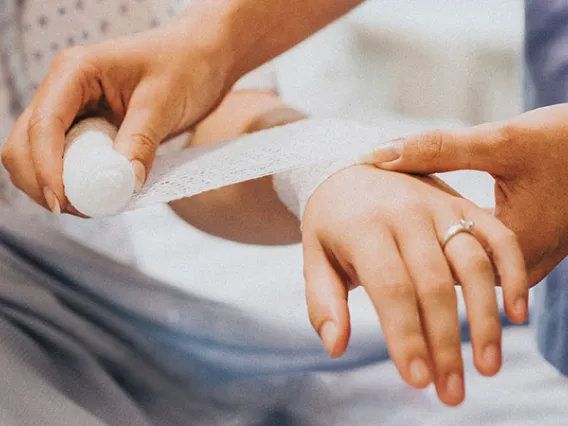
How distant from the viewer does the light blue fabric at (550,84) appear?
12.8 inches

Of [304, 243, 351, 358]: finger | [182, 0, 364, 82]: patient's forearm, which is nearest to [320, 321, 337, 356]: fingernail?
[304, 243, 351, 358]: finger

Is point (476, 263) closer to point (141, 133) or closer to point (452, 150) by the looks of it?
point (452, 150)

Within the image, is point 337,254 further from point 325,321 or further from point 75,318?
point 75,318

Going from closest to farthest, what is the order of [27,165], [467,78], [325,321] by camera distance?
[325,321] → [27,165] → [467,78]

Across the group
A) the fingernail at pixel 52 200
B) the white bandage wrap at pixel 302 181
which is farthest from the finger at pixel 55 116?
the white bandage wrap at pixel 302 181

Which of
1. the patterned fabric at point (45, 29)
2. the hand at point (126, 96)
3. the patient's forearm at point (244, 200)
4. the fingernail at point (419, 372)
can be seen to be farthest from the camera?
the patterned fabric at point (45, 29)

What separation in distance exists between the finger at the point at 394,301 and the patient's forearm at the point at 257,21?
0.68 ft

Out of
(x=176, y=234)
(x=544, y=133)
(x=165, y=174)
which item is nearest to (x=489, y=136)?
(x=544, y=133)

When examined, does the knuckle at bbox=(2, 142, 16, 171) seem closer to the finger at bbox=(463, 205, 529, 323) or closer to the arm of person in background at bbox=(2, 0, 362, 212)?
the arm of person in background at bbox=(2, 0, 362, 212)

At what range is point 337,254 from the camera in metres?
0.23

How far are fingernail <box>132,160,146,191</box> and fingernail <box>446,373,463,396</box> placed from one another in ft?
0.51

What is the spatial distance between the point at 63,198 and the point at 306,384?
0.16 metres

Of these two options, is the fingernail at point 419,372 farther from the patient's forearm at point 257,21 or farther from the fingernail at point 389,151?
the patient's forearm at point 257,21

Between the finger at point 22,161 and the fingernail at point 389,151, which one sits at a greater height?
the fingernail at point 389,151
